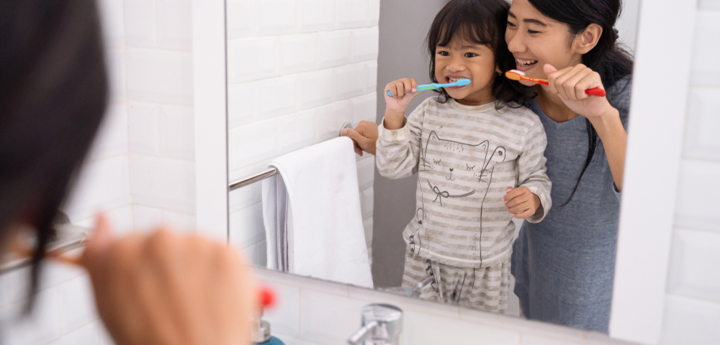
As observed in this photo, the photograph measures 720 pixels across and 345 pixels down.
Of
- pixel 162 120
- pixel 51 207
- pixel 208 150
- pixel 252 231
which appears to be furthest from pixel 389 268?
pixel 51 207

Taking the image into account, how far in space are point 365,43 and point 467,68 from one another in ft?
0.50

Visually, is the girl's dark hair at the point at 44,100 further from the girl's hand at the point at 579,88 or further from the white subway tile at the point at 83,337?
the white subway tile at the point at 83,337

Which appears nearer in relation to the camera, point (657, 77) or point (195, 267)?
point (195, 267)

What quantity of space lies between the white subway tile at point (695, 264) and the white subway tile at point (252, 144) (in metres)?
0.57

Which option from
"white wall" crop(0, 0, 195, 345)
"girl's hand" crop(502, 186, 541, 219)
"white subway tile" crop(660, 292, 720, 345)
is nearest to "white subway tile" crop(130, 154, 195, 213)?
"white wall" crop(0, 0, 195, 345)

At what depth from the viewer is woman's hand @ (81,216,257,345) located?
0.31 meters

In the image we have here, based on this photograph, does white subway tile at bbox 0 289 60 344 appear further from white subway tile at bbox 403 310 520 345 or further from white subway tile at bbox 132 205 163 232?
white subway tile at bbox 403 310 520 345

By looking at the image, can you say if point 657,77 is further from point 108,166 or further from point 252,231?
point 108,166

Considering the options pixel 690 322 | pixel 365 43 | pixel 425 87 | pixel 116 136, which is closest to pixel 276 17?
pixel 365 43

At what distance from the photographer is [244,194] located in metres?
0.93

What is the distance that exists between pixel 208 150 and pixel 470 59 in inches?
17.7

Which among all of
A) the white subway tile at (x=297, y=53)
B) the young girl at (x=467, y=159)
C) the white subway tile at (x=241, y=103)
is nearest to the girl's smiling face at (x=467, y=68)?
the young girl at (x=467, y=159)

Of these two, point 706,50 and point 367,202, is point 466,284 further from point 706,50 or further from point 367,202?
point 706,50

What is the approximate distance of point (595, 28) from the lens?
69 centimetres
